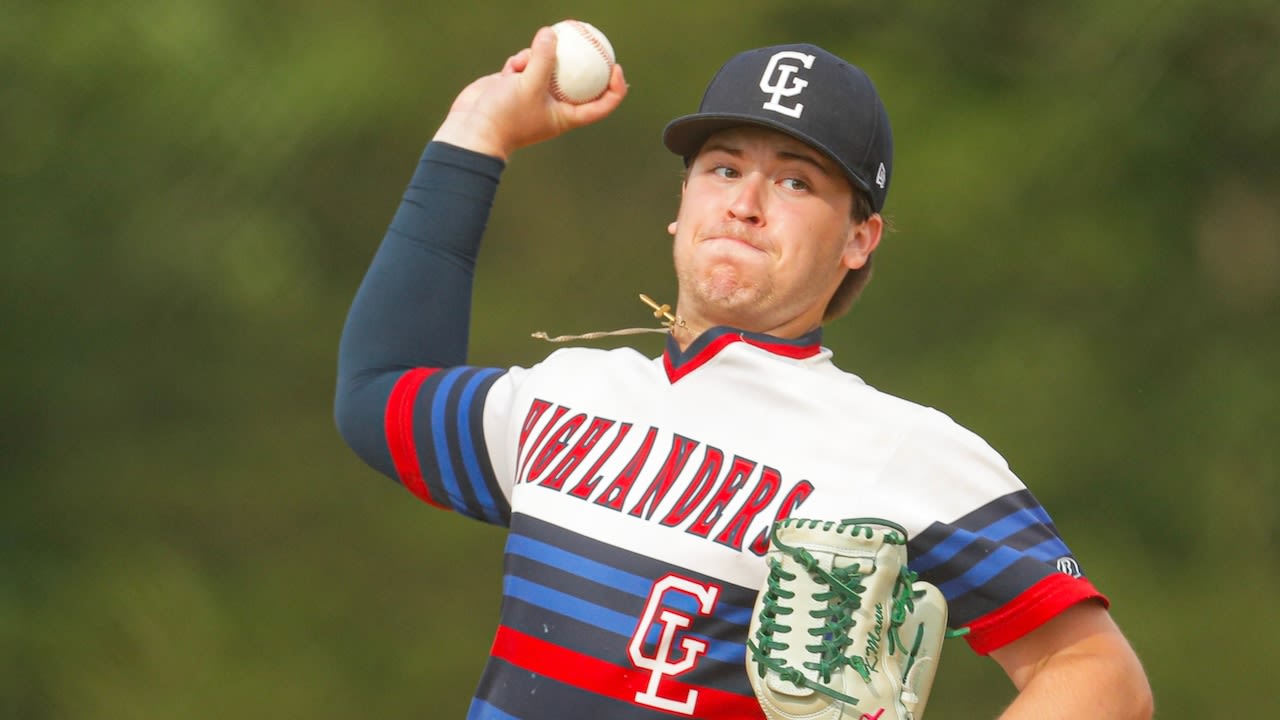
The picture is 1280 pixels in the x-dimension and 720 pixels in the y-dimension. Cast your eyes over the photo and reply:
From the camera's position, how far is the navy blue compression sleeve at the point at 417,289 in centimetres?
285

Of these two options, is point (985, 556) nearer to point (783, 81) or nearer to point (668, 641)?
point (668, 641)

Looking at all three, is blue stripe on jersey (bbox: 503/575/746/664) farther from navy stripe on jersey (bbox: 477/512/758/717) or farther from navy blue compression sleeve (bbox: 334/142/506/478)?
navy blue compression sleeve (bbox: 334/142/506/478)

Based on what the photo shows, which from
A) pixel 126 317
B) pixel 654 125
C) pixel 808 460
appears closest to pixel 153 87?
pixel 126 317

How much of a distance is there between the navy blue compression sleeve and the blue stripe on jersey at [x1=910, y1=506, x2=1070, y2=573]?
3.19 feet

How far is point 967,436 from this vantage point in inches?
95.0

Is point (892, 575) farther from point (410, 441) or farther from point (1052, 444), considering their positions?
point (1052, 444)

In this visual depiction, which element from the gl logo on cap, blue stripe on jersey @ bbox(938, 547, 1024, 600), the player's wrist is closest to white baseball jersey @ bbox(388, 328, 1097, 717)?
blue stripe on jersey @ bbox(938, 547, 1024, 600)

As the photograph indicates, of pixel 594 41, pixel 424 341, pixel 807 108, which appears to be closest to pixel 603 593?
pixel 424 341

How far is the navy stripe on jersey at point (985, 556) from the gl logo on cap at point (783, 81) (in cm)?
67

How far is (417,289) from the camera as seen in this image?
285cm

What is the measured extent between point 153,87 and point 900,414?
519 centimetres

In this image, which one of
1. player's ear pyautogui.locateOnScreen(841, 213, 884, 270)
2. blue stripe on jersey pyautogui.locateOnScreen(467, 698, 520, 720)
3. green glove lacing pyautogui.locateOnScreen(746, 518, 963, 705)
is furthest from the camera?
player's ear pyautogui.locateOnScreen(841, 213, 884, 270)

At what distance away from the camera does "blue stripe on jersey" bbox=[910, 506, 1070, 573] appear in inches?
91.6

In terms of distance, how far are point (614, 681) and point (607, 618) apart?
3.5 inches
